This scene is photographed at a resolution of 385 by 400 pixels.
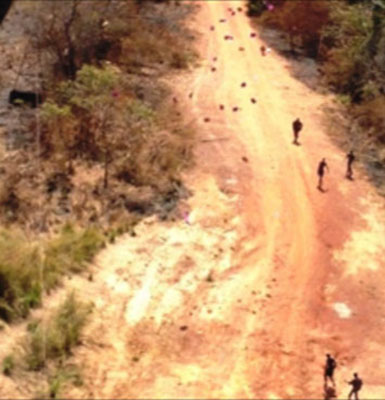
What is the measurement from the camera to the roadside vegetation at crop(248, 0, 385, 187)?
30.2 meters

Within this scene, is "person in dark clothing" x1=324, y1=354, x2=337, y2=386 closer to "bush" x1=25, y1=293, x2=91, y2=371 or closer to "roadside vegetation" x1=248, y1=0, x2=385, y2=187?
"bush" x1=25, y1=293, x2=91, y2=371

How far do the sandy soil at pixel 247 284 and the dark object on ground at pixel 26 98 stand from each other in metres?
6.39

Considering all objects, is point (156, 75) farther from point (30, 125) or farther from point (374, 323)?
point (374, 323)

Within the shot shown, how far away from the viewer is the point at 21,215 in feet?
75.9

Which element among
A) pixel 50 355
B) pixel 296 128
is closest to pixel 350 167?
pixel 296 128

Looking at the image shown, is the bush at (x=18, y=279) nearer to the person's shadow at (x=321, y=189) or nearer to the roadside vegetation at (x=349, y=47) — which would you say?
the person's shadow at (x=321, y=189)

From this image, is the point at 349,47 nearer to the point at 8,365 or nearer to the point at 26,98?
the point at 26,98

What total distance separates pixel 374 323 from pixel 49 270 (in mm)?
8949

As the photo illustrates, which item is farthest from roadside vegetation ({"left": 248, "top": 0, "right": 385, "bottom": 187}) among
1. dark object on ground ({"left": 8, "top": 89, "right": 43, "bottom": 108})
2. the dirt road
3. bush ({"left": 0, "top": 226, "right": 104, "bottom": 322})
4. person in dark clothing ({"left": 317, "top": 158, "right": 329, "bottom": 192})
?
dark object on ground ({"left": 8, "top": 89, "right": 43, "bottom": 108})

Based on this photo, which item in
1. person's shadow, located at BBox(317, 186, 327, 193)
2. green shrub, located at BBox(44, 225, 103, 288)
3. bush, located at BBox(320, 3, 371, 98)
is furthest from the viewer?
bush, located at BBox(320, 3, 371, 98)

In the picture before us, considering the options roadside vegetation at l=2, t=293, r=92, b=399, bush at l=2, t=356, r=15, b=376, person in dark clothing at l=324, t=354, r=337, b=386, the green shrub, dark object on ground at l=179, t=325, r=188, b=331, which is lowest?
bush at l=2, t=356, r=15, b=376

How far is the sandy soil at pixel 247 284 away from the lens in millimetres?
17859

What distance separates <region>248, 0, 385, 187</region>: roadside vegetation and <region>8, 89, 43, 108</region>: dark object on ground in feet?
40.8

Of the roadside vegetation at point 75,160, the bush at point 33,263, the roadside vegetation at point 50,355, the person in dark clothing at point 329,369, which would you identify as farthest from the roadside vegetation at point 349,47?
the roadside vegetation at point 50,355
